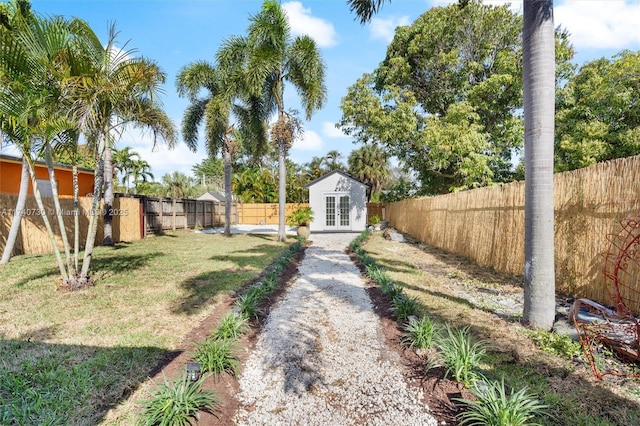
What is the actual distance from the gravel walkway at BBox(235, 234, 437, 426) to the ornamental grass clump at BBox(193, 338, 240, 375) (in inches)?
5.5

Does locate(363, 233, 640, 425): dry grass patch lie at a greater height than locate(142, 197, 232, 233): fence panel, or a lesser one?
lesser

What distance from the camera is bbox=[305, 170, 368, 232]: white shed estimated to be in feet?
62.8

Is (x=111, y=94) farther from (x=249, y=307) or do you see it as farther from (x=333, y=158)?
(x=333, y=158)

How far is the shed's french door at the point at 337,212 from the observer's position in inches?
754

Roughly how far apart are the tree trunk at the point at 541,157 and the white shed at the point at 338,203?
15.6 meters

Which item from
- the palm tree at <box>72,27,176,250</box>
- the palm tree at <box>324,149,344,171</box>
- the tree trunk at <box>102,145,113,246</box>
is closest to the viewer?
the palm tree at <box>72,27,176,250</box>

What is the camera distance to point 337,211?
19188 mm

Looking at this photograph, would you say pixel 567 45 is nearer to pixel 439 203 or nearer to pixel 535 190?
pixel 439 203

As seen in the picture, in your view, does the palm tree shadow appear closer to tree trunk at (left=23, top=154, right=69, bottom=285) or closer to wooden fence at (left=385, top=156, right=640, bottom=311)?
tree trunk at (left=23, top=154, right=69, bottom=285)

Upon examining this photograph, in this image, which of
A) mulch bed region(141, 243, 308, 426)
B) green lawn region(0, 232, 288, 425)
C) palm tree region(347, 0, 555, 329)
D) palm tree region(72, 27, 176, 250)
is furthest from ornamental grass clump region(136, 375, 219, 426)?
palm tree region(72, 27, 176, 250)

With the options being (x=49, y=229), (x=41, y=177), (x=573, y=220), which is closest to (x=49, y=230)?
(x=49, y=229)

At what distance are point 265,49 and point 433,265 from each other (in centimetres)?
981

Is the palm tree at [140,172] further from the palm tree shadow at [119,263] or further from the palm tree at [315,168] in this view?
the palm tree shadow at [119,263]

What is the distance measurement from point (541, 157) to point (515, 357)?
2.06m
